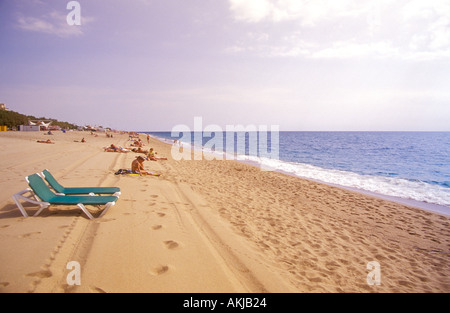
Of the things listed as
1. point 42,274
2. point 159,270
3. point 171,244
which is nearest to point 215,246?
point 171,244

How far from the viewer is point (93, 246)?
375 centimetres

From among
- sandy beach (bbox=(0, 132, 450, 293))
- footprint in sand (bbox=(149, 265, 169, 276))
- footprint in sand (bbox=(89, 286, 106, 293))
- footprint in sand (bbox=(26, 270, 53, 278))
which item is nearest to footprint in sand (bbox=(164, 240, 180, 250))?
sandy beach (bbox=(0, 132, 450, 293))

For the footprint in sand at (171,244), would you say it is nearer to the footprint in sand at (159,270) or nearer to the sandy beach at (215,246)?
the sandy beach at (215,246)

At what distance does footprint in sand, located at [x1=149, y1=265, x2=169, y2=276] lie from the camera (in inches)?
125

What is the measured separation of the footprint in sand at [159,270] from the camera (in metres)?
3.18

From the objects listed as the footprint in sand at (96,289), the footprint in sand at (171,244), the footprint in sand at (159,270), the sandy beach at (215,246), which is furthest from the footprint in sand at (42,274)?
the footprint in sand at (171,244)

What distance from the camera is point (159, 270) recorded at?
325 cm

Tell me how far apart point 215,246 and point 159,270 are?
122 cm

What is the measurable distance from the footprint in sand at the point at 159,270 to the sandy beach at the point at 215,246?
1cm

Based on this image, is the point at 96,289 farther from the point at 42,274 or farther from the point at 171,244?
the point at 171,244
